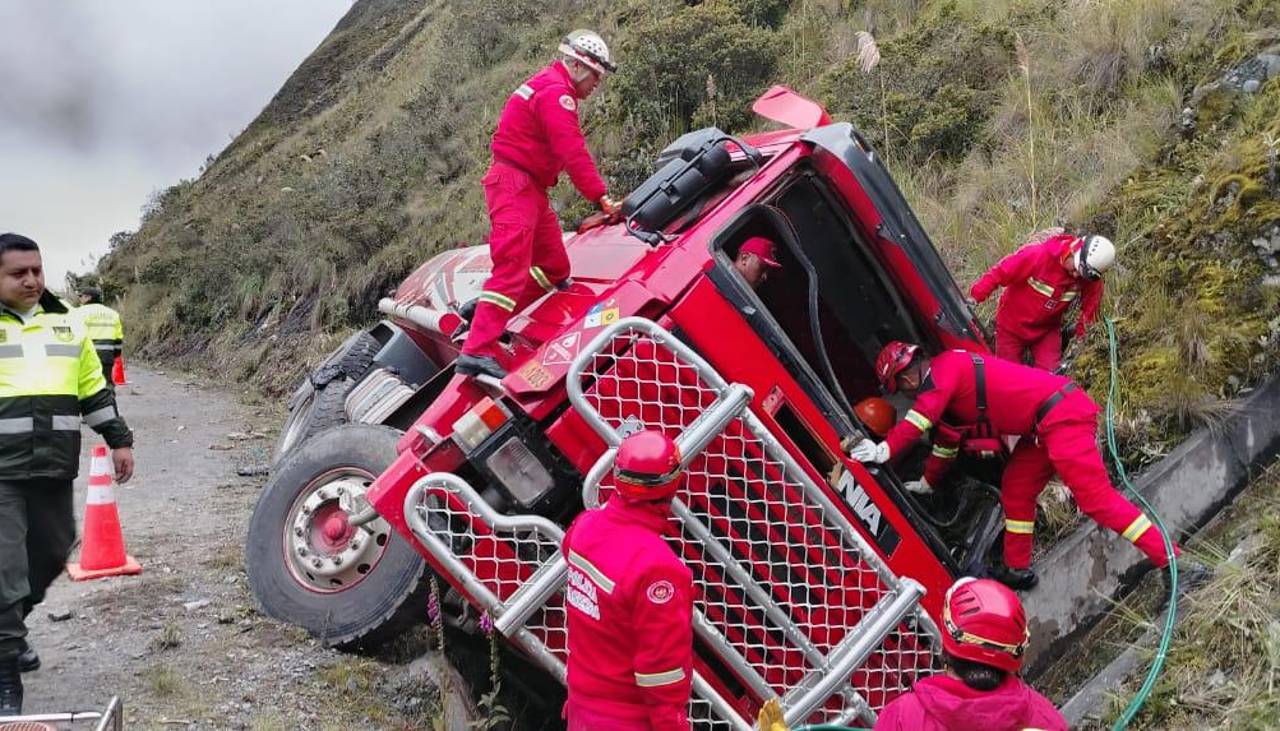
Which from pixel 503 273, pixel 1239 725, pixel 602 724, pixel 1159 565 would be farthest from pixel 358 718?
pixel 1159 565

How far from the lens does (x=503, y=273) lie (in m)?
3.91

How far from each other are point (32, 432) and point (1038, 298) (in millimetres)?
4411

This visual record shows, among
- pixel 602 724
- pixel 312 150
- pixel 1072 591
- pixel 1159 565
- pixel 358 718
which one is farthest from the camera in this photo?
pixel 312 150

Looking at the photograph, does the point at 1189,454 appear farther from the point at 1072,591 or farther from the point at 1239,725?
the point at 1239,725

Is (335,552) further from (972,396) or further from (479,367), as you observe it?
(972,396)

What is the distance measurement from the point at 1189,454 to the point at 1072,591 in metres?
0.78

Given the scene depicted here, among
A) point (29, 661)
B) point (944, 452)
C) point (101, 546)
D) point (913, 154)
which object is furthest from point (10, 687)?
point (913, 154)

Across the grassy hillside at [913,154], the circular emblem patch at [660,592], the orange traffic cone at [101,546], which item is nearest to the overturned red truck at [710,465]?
the circular emblem patch at [660,592]

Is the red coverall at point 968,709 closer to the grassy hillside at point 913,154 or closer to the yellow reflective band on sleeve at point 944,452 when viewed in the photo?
the yellow reflective band on sleeve at point 944,452

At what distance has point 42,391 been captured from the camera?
341cm

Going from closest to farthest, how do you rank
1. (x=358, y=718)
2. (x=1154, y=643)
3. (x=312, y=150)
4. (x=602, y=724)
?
1. (x=602, y=724)
2. (x=1154, y=643)
3. (x=358, y=718)
4. (x=312, y=150)

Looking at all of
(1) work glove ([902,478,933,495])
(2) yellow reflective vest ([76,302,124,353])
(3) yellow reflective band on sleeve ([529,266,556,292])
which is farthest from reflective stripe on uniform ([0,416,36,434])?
(2) yellow reflective vest ([76,302,124,353])

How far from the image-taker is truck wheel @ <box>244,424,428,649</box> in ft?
12.3

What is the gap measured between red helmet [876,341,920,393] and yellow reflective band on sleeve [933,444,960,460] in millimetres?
420
